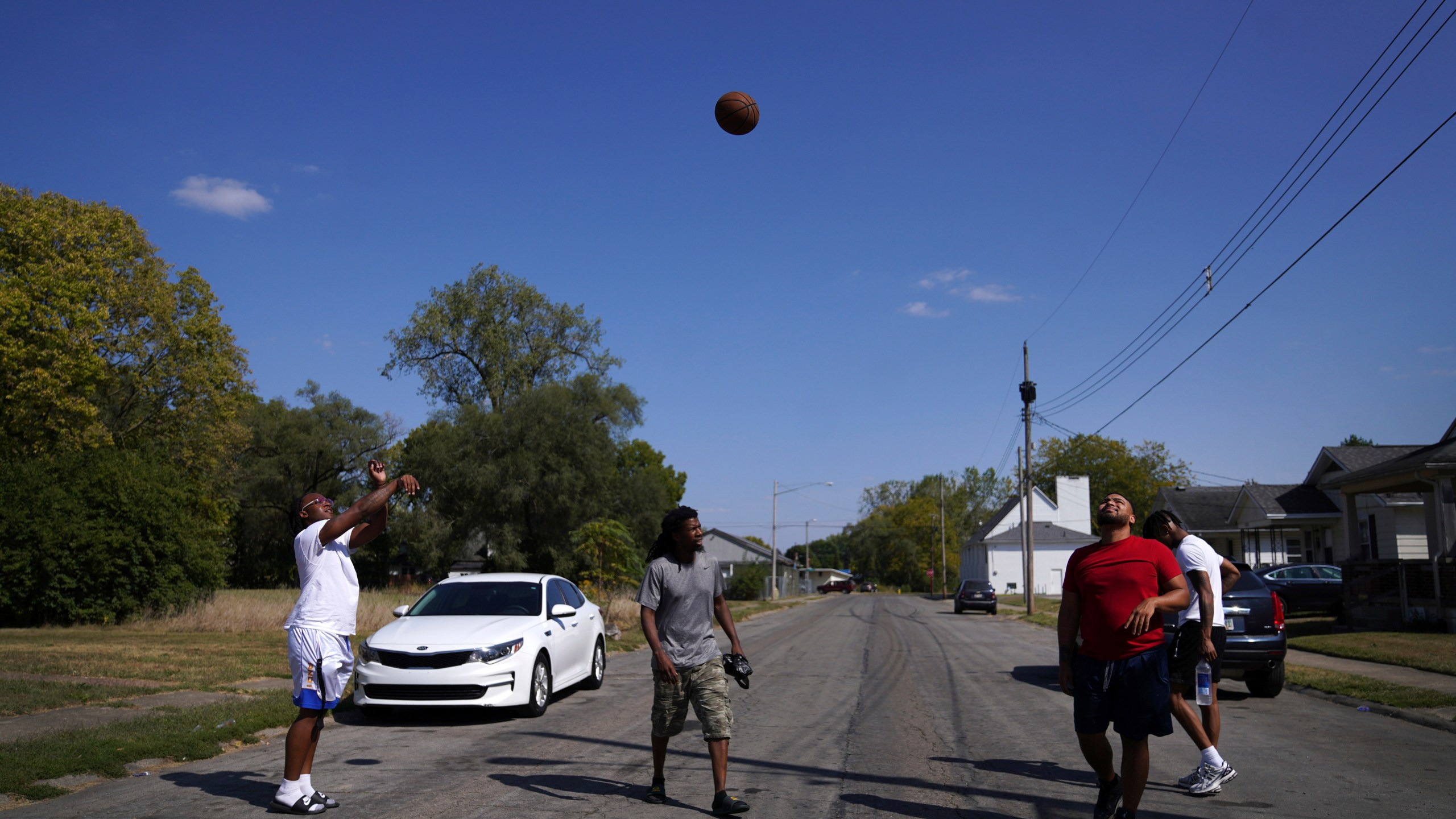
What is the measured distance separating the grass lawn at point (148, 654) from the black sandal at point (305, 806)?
641 centimetres

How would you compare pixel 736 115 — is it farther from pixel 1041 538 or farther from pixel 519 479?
pixel 1041 538

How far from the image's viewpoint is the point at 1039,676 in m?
14.2

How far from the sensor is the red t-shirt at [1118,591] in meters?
5.04

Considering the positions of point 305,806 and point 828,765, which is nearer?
point 305,806

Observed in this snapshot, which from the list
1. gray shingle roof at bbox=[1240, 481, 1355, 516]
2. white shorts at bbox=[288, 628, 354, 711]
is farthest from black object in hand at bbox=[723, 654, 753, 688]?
gray shingle roof at bbox=[1240, 481, 1355, 516]

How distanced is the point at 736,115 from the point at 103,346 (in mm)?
26294

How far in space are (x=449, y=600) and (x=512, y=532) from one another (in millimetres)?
32582

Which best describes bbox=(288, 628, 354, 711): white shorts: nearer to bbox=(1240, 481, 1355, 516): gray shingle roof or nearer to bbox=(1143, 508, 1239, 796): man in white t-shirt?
bbox=(1143, 508, 1239, 796): man in white t-shirt

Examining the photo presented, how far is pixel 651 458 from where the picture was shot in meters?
81.6

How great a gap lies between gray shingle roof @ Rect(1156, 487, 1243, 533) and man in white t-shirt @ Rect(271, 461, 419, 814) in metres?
43.3

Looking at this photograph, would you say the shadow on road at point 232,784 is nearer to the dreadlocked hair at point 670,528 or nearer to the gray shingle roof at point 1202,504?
the dreadlocked hair at point 670,528

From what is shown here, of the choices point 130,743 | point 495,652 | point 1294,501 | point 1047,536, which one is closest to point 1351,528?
point 1294,501

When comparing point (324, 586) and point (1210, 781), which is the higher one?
point (324, 586)

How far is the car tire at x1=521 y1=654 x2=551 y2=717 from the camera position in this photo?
986 centimetres
